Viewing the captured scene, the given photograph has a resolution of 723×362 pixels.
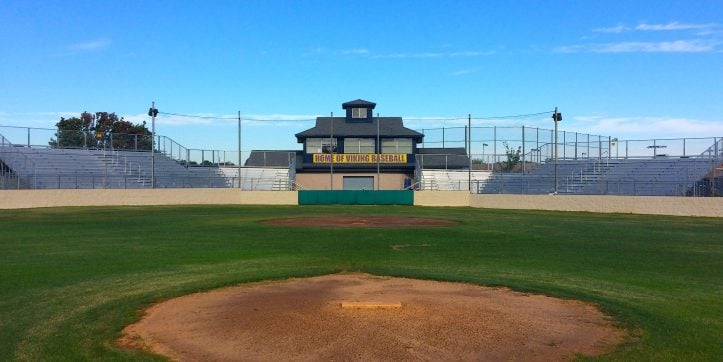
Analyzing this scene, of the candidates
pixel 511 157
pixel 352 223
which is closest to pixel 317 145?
pixel 511 157

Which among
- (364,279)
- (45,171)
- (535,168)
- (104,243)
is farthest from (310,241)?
(535,168)

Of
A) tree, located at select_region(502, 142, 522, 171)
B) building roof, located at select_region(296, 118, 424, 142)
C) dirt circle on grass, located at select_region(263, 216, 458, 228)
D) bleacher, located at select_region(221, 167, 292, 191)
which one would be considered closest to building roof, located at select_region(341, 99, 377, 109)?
building roof, located at select_region(296, 118, 424, 142)

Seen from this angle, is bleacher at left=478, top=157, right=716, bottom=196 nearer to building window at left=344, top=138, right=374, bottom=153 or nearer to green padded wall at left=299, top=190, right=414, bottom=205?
green padded wall at left=299, top=190, right=414, bottom=205

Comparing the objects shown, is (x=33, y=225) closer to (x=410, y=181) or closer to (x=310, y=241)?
(x=310, y=241)

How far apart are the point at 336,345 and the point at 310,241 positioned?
11735 millimetres

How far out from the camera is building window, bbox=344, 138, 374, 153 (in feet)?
201

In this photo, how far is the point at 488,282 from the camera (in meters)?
11.3

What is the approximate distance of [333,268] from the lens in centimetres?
1288

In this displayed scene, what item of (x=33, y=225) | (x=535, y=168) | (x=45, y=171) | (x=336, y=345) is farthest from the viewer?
(x=535, y=168)

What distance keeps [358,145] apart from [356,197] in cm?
1520

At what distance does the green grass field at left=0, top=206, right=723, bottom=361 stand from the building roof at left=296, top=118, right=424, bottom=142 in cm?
3729

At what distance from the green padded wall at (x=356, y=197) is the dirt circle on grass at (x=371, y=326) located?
119ft

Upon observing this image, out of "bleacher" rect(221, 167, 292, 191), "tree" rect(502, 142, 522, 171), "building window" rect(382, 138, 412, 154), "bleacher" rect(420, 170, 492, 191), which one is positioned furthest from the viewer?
"building window" rect(382, 138, 412, 154)

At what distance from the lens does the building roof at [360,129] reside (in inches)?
2414
